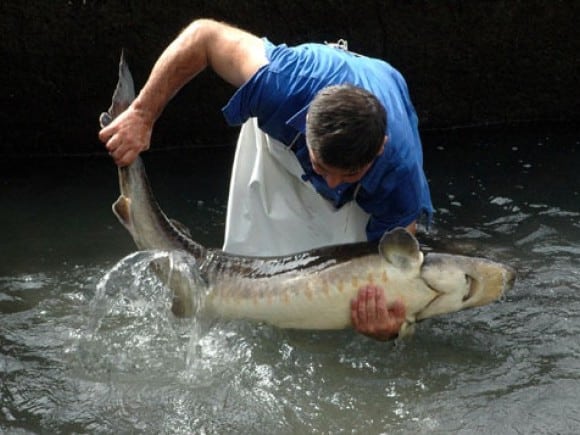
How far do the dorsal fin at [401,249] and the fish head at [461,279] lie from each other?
2.1 inches

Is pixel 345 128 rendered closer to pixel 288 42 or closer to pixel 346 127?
pixel 346 127

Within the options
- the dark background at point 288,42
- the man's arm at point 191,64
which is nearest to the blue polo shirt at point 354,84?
the man's arm at point 191,64

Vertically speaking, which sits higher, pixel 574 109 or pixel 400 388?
pixel 574 109

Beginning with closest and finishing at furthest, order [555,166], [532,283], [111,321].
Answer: [111,321] → [532,283] → [555,166]

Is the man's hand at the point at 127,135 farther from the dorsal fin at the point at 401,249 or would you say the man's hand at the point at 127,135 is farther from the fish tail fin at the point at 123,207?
the dorsal fin at the point at 401,249

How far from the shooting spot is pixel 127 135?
139 inches

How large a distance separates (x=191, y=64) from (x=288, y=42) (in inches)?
82.3

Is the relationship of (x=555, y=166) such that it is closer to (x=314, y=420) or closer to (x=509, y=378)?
(x=509, y=378)

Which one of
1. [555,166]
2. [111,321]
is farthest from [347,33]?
[111,321]

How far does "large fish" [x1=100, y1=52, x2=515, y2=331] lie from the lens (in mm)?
3168

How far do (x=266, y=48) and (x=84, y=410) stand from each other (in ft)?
5.39

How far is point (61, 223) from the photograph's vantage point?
4.90 meters

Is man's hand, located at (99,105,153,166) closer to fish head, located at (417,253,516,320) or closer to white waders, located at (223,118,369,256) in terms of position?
white waders, located at (223,118,369,256)

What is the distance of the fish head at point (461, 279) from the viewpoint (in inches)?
124
